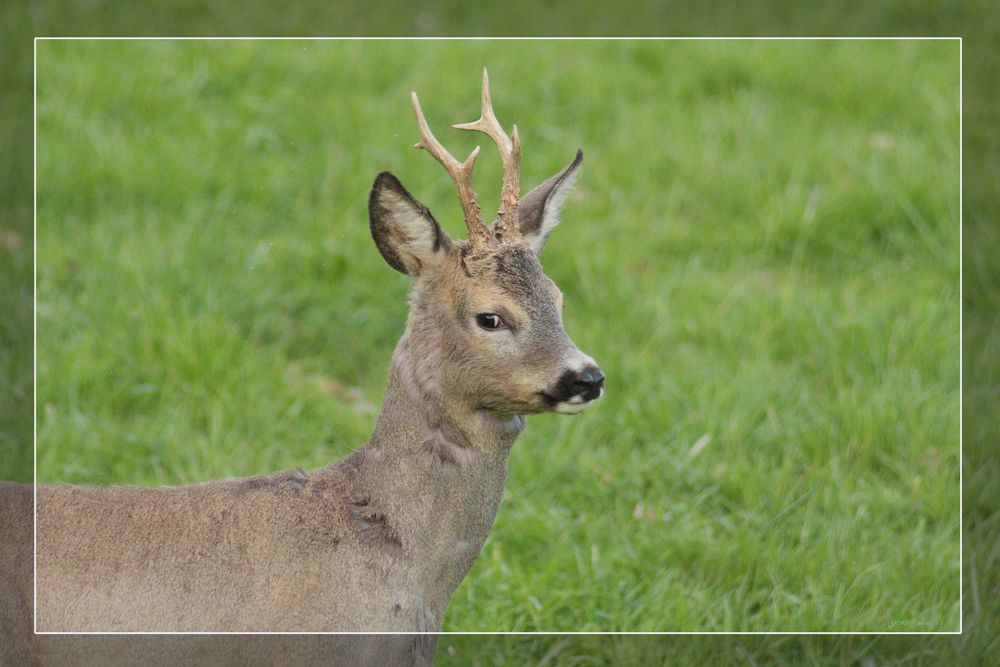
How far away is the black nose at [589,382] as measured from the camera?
291cm

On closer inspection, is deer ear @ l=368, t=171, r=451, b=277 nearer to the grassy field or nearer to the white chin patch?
the white chin patch

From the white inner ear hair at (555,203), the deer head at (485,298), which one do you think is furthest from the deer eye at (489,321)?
the white inner ear hair at (555,203)

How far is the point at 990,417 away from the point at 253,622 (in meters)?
2.63

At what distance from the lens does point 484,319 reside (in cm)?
307

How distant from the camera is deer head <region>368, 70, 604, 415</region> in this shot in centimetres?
299

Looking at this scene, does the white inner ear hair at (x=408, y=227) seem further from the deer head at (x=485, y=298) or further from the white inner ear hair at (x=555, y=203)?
the white inner ear hair at (x=555, y=203)

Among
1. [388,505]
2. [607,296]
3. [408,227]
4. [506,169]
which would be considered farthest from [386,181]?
[607,296]

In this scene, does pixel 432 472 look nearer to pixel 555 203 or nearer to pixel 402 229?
pixel 402 229

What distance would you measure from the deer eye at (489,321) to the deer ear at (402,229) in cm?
17

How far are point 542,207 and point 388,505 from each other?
74 centimetres

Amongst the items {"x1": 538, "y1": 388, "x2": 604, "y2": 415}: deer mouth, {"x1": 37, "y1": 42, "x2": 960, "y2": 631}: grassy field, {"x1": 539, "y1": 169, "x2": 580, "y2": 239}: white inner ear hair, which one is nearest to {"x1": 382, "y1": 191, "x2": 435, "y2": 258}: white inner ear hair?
{"x1": 539, "y1": 169, "x2": 580, "y2": 239}: white inner ear hair

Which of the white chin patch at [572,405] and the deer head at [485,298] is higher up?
the deer head at [485,298]
